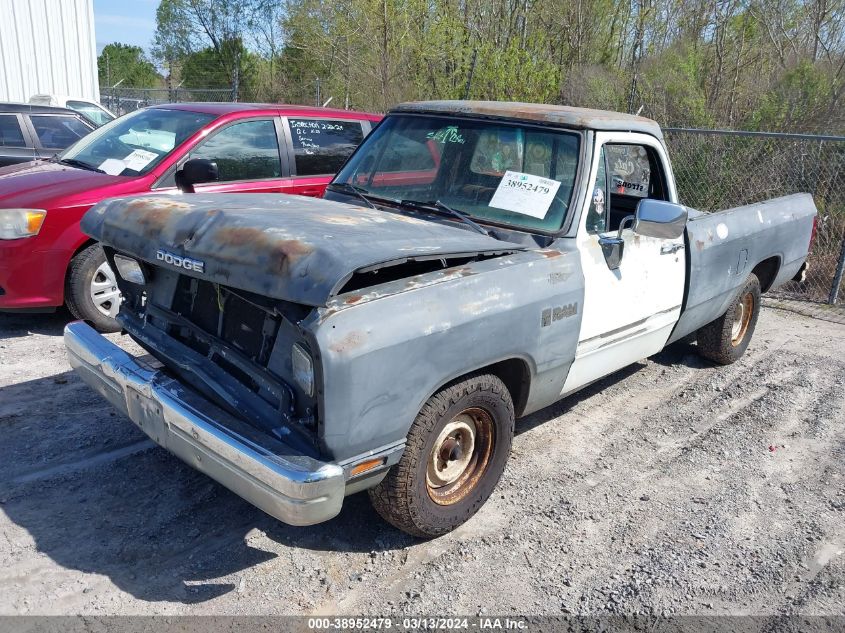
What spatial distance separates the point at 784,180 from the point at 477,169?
20.9 ft

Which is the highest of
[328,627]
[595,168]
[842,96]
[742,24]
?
[742,24]

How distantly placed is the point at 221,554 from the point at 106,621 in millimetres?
558

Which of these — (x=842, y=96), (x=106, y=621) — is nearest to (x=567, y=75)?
(x=842, y=96)

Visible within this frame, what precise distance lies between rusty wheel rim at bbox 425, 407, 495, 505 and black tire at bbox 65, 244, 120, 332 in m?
3.44

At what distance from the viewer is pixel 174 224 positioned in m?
3.22

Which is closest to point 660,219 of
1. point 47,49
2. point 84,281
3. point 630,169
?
point 630,169

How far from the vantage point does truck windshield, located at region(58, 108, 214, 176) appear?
5.93 metres

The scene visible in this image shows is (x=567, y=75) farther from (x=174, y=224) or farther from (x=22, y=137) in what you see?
(x=174, y=224)

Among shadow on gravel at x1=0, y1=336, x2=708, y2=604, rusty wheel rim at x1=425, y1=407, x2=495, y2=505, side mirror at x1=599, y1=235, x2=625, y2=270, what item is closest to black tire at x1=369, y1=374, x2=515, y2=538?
rusty wheel rim at x1=425, y1=407, x2=495, y2=505

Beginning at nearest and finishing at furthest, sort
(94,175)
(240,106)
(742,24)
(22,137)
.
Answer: (94,175)
(240,106)
(22,137)
(742,24)

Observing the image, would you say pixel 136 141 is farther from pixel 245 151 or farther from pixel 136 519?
pixel 136 519

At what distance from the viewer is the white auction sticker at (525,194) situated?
3.93 metres

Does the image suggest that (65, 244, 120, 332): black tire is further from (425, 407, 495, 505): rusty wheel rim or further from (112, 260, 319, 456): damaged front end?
(425, 407, 495, 505): rusty wheel rim

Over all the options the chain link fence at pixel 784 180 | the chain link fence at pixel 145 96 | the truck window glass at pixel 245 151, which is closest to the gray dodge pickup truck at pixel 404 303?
the truck window glass at pixel 245 151
